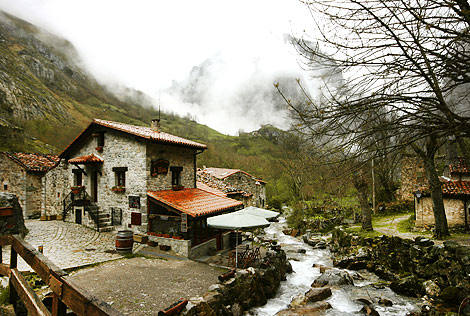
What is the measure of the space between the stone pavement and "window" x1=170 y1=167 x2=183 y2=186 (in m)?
4.29

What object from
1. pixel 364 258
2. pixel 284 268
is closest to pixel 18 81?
pixel 284 268

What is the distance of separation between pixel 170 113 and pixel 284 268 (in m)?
87.9

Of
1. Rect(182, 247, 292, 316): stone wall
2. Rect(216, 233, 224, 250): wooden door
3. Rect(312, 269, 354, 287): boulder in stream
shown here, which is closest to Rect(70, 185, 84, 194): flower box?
Rect(216, 233, 224, 250): wooden door

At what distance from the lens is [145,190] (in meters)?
12.6

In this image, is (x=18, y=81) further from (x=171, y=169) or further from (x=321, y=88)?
(x=321, y=88)

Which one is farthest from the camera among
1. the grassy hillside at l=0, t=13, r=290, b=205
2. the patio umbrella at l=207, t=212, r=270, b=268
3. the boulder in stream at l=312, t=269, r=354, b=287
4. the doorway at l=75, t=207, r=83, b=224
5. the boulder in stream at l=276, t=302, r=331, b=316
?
the grassy hillside at l=0, t=13, r=290, b=205

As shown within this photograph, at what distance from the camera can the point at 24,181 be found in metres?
19.3

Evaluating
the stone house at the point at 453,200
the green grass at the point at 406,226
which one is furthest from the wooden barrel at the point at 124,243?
the stone house at the point at 453,200

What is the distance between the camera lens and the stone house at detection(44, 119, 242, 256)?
480 inches

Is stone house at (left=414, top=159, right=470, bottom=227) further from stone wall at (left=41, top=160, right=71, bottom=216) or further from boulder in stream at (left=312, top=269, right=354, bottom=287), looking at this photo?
stone wall at (left=41, top=160, right=71, bottom=216)

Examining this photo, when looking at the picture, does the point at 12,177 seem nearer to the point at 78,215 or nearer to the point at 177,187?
the point at 78,215

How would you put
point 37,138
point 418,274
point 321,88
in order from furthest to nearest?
point 37,138 → point 418,274 → point 321,88

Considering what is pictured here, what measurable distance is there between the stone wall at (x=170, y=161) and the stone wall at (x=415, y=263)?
966cm

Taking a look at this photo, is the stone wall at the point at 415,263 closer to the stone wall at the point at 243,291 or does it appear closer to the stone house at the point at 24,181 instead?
the stone wall at the point at 243,291
